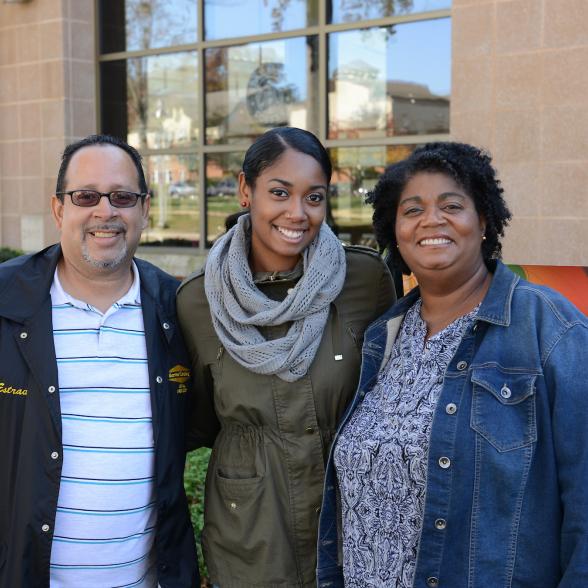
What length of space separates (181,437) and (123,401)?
1.00 ft

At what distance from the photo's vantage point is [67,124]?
9328 mm

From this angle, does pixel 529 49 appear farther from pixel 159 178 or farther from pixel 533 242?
pixel 159 178

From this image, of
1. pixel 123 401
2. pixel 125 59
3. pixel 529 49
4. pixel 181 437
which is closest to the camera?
pixel 123 401

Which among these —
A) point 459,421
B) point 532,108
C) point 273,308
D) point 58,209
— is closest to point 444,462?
point 459,421

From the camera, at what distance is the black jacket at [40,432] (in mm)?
2668

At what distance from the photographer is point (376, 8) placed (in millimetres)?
8109

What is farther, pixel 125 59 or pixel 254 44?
pixel 125 59

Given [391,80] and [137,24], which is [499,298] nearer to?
[391,80]

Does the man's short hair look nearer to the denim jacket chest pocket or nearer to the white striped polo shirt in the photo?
the white striped polo shirt

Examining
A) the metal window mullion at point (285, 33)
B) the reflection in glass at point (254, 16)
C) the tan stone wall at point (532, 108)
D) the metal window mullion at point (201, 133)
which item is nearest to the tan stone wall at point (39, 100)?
the metal window mullion at point (285, 33)

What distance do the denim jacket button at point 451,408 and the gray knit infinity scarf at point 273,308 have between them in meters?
0.62

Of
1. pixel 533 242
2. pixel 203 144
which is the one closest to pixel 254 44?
pixel 203 144

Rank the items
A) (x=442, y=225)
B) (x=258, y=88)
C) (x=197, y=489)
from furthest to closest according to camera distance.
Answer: (x=258, y=88), (x=197, y=489), (x=442, y=225)

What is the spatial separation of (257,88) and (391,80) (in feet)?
5.61
